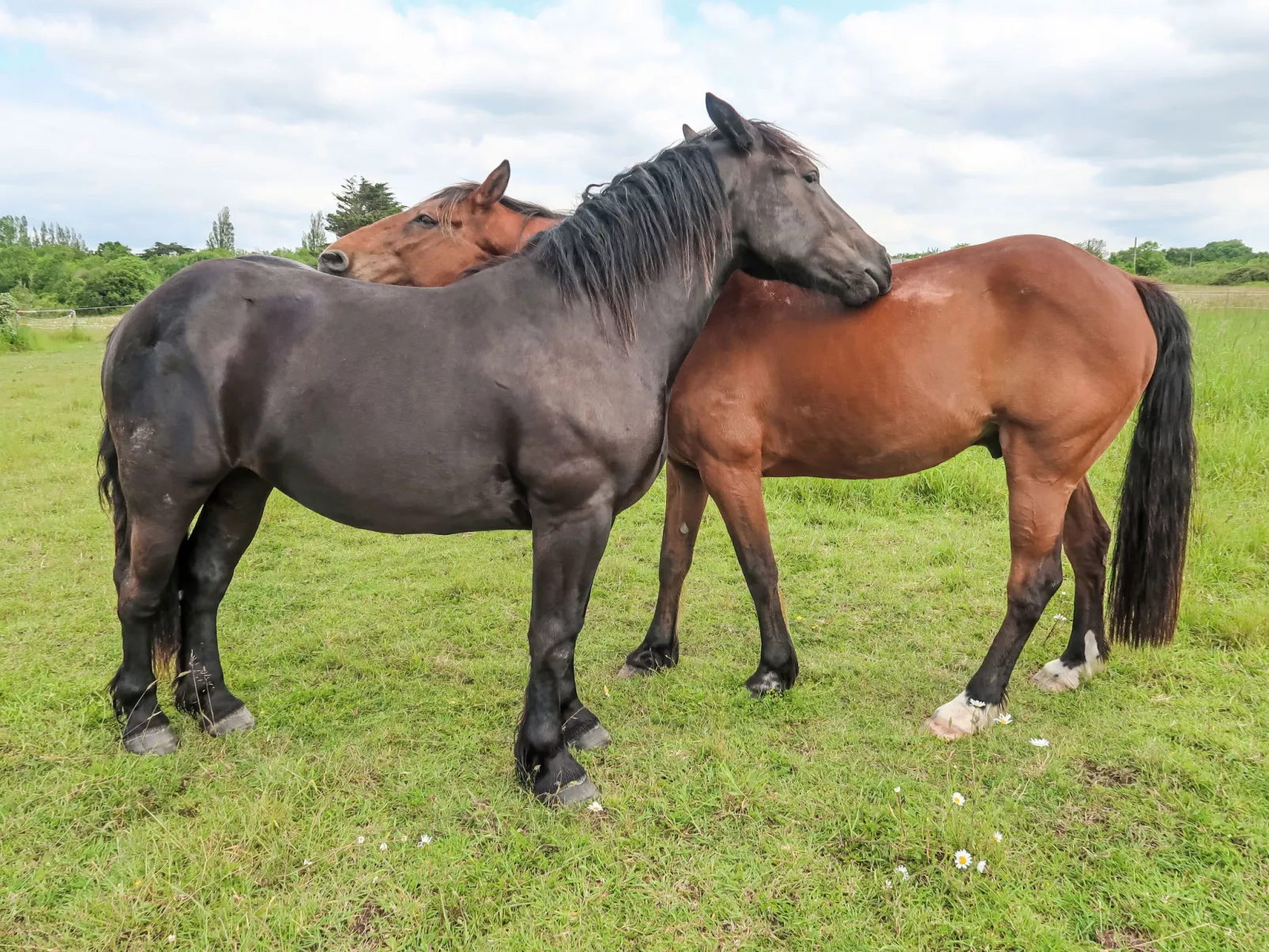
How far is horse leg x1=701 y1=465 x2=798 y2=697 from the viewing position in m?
3.38

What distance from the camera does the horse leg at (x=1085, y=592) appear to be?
360 cm

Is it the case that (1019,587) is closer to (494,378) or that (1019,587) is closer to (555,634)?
(555,634)

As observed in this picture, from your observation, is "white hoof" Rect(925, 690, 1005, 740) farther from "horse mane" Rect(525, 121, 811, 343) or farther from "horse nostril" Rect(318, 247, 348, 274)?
"horse nostril" Rect(318, 247, 348, 274)

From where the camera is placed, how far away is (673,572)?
3824 mm

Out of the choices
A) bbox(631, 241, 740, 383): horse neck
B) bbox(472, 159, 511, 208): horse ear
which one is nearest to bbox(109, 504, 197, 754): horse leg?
bbox(631, 241, 740, 383): horse neck

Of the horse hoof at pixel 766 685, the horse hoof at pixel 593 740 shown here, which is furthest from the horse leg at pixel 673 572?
the horse hoof at pixel 593 740

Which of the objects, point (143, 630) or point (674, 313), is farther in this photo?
point (143, 630)

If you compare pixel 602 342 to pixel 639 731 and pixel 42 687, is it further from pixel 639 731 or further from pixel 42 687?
pixel 42 687

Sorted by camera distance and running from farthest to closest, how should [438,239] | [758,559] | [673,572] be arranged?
[673,572] < [438,239] < [758,559]

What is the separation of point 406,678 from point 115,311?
39.9m

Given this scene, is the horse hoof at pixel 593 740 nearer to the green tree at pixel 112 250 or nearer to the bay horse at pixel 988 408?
the bay horse at pixel 988 408

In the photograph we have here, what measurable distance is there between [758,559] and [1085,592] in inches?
68.6

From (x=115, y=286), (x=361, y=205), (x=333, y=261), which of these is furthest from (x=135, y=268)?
(x=333, y=261)

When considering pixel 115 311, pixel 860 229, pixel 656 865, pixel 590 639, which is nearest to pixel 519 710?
pixel 590 639
